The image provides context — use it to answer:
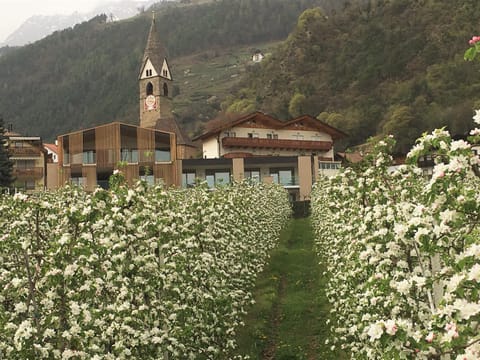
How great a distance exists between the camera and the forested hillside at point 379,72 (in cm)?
9212

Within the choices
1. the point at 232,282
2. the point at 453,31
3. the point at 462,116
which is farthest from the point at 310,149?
the point at 232,282

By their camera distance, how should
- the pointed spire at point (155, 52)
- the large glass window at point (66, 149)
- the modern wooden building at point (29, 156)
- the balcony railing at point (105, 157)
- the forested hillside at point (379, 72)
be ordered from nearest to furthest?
the balcony railing at point (105, 157) < the large glass window at point (66, 149) < the modern wooden building at point (29, 156) < the forested hillside at point (379, 72) < the pointed spire at point (155, 52)

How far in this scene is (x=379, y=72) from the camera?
375 feet

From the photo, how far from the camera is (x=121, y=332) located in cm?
834

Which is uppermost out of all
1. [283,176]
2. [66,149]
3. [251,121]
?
[251,121]

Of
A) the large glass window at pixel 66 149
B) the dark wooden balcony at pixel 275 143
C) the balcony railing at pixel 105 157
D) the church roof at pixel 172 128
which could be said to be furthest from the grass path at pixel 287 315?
the church roof at pixel 172 128

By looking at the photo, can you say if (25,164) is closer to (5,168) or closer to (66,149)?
(5,168)

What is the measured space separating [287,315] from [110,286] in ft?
37.2

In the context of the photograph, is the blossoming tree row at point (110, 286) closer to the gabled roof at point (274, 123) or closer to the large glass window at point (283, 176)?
the large glass window at point (283, 176)

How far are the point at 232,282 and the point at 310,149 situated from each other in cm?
6199

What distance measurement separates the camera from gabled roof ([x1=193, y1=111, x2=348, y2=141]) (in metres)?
72.8

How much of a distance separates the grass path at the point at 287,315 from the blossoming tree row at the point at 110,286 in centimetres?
362

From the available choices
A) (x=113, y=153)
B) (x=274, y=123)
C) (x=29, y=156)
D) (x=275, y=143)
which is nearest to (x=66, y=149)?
(x=113, y=153)

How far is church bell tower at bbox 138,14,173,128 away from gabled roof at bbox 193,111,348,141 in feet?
100
